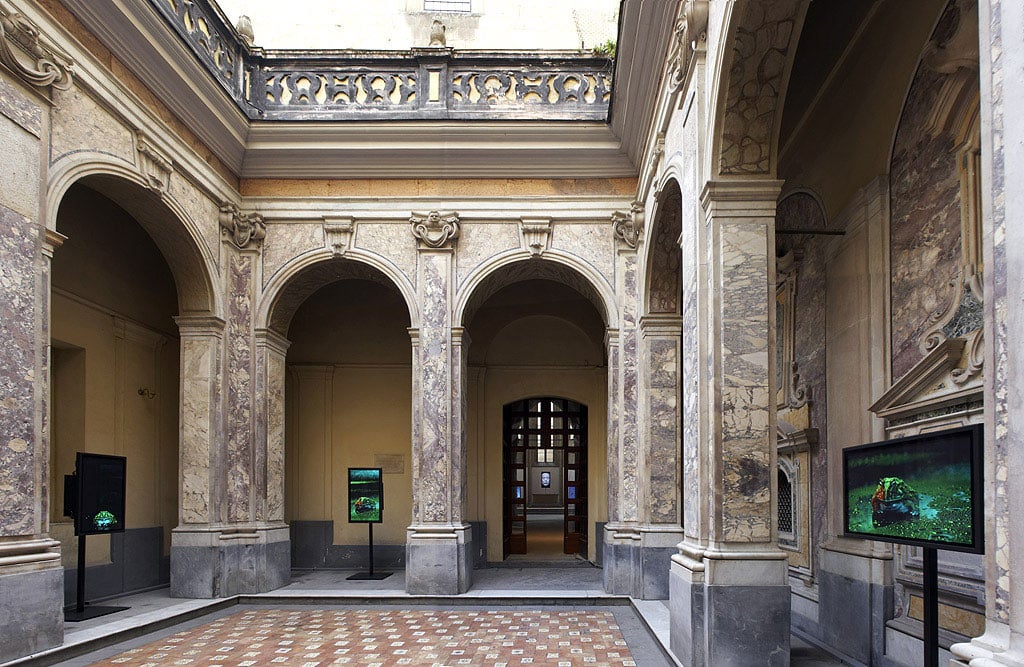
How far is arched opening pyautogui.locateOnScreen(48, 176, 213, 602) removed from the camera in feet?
35.0

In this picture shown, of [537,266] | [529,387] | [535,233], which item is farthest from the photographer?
[529,387]

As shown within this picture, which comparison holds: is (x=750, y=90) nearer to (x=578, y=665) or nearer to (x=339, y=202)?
(x=578, y=665)

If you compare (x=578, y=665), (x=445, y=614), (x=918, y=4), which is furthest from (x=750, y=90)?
(x=445, y=614)

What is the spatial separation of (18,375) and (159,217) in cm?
364

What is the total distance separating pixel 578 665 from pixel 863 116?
5.87m

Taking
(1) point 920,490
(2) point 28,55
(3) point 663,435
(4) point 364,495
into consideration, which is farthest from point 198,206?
(1) point 920,490

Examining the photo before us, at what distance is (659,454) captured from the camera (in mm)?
11297

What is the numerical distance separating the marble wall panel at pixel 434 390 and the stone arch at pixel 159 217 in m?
2.98

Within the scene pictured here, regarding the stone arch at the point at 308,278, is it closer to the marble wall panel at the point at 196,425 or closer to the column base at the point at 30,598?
the marble wall panel at the point at 196,425

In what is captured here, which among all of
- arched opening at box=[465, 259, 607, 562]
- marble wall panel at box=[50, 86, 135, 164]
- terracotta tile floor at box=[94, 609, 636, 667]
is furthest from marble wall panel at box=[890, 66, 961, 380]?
arched opening at box=[465, 259, 607, 562]

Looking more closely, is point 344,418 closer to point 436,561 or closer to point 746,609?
point 436,561

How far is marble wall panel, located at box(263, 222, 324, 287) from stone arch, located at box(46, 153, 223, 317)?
867 millimetres

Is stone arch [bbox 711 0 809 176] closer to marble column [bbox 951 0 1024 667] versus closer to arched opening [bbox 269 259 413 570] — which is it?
marble column [bbox 951 0 1024 667]

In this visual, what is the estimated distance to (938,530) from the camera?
12.8 ft
